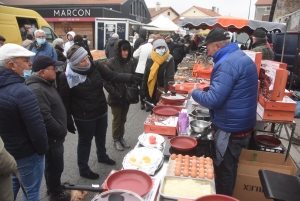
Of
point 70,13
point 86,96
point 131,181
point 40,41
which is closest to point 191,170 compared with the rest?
point 131,181

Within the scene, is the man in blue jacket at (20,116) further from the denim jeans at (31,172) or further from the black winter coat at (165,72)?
the black winter coat at (165,72)

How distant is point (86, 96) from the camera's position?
2998mm

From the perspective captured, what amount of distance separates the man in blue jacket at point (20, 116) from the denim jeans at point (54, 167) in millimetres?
235

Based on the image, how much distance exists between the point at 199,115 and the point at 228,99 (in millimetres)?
890

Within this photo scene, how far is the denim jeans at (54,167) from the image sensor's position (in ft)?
8.25

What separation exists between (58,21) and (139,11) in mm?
16936

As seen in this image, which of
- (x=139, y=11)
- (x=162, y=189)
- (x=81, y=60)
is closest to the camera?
(x=162, y=189)

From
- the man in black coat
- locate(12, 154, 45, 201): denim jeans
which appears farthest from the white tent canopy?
locate(12, 154, 45, 201): denim jeans

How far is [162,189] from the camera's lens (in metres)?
1.66

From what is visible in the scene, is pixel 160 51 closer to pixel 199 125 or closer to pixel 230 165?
pixel 199 125

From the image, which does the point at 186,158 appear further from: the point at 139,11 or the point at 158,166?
the point at 139,11

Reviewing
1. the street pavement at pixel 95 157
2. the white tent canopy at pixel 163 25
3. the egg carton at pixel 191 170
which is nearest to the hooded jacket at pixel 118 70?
the street pavement at pixel 95 157

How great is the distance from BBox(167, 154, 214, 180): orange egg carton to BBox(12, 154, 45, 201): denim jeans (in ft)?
4.32

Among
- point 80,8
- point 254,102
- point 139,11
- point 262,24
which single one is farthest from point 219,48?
point 139,11
